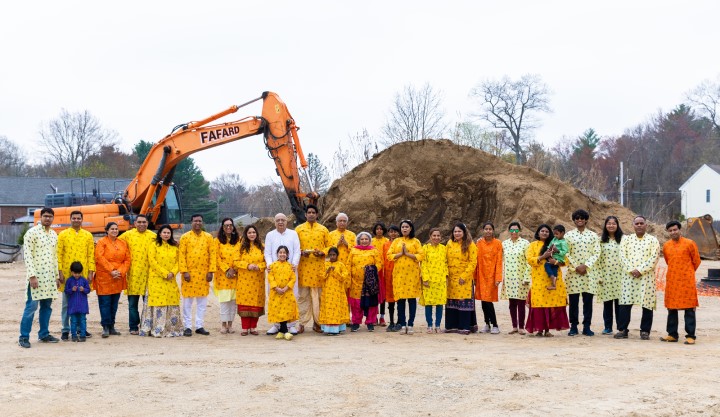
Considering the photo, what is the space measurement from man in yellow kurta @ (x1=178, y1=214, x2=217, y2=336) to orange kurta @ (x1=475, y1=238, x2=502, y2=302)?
3.50 m

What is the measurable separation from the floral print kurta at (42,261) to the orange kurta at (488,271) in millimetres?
5324

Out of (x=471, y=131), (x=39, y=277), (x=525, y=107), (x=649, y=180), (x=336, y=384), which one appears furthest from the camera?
(x=649, y=180)

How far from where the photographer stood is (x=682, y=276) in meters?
9.20

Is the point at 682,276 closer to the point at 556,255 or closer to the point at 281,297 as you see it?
the point at 556,255

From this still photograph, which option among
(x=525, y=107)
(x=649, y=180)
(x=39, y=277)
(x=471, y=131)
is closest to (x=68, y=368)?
(x=39, y=277)

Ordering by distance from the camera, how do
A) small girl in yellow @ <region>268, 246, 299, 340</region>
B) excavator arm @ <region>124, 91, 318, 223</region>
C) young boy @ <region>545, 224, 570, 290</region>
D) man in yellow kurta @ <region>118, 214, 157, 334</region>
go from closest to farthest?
young boy @ <region>545, 224, 570, 290</region>
small girl in yellow @ <region>268, 246, 299, 340</region>
man in yellow kurta @ <region>118, 214, 157, 334</region>
excavator arm @ <region>124, 91, 318, 223</region>

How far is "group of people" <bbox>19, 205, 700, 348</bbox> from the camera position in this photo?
954 cm

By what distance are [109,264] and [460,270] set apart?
4.51 meters

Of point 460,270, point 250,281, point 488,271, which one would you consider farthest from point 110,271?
point 488,271

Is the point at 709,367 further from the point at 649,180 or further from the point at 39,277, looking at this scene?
the point at 649,180

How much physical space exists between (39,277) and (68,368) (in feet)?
6.19

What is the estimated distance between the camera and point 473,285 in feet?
33.9

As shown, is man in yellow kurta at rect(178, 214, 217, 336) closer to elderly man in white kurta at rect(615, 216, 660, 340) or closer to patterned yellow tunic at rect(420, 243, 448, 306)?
patterned yellow tunic at rect(420, 243, 448, 306)

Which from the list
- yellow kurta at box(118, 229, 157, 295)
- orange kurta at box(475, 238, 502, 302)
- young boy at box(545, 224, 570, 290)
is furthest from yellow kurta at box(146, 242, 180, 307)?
young boy at box(545, 224, 570, 290)
